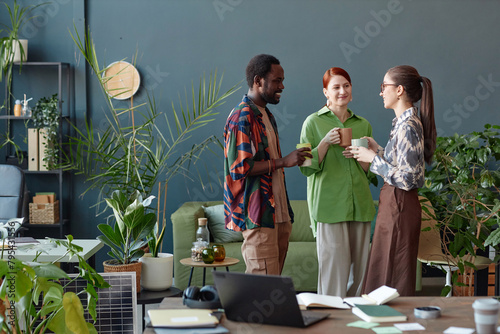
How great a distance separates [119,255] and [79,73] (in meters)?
2.59

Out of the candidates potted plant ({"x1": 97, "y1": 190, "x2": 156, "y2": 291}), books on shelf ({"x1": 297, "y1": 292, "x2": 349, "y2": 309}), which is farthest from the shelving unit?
books on shelf ({"x1": 297, "y1": 292, "x2": 349, "y2": 309})

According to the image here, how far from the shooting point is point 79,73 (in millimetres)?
5234

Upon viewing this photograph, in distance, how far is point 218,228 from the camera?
4789mm

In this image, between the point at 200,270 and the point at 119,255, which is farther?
the point at 200,270

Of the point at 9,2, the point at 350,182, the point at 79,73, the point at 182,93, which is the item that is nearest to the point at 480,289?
the point at 350,182

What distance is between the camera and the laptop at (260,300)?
5.01ft

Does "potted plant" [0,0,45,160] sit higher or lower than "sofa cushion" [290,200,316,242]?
higher

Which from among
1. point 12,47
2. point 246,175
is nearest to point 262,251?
point 246,175

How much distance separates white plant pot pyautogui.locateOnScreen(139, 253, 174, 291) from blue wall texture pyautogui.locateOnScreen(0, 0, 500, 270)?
2.22m

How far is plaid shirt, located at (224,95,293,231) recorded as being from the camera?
259 cm

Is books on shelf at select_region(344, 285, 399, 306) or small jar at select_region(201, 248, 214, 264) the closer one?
books on shelf at select_region(344, 285, 399, 306)

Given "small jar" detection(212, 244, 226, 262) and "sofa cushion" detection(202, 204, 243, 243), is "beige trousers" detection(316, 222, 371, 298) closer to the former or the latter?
"small jar" detection(212, 244, 226, 262)

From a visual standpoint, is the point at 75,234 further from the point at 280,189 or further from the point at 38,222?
the point at 280,189

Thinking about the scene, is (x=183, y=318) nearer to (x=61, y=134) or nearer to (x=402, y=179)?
(x=402, y=179)
